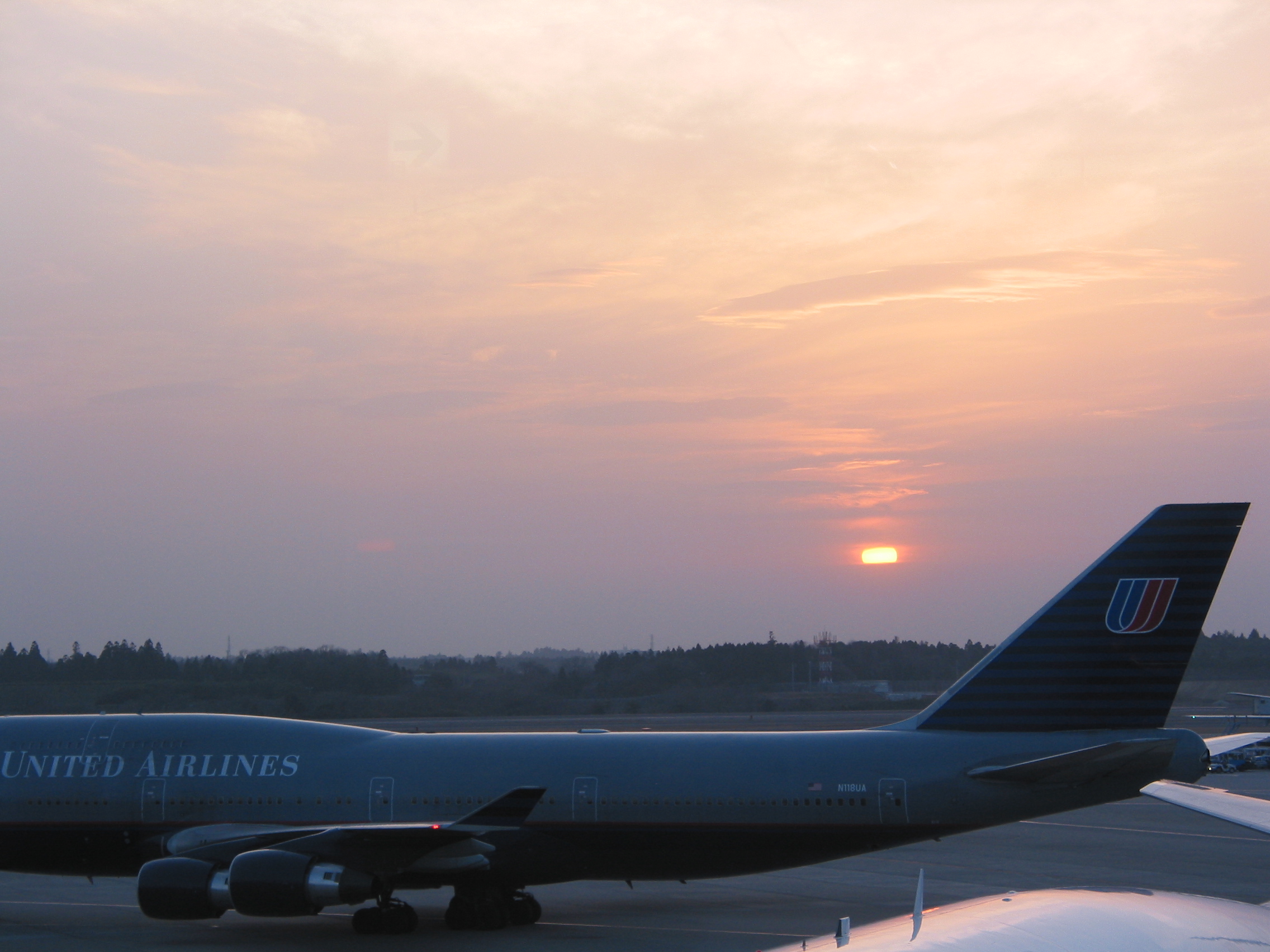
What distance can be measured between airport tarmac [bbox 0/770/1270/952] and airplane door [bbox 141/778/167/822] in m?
2.02

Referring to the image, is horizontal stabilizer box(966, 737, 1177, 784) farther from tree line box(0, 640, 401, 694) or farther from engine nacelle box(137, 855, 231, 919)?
tree line box(0, 640, 401, 694)

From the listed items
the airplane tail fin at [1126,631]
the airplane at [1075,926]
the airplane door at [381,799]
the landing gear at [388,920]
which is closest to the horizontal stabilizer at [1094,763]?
Answer: the airplane tail fin at [1126,631]

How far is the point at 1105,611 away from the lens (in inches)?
853

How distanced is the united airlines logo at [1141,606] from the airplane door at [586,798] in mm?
9443

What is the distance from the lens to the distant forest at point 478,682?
2517 inches

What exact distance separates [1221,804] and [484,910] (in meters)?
13.2

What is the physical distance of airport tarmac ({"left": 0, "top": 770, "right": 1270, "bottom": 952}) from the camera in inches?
829

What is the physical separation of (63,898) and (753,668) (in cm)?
8246

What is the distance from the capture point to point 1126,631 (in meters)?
21.6

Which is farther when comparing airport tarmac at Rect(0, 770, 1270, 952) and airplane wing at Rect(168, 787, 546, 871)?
airport tarmac at Rect(0, 770, 1270, 952)

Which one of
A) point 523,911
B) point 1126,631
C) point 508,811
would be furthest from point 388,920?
point 1126,631

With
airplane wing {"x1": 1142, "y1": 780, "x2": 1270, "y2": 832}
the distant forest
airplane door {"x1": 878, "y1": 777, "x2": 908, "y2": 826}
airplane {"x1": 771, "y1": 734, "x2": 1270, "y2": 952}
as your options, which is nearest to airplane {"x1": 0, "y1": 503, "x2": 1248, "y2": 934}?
airplane door {"x1": 878, "y1": 777, "x2": 908, "y2": 826}

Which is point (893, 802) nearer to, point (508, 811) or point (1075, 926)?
point (508, 811)

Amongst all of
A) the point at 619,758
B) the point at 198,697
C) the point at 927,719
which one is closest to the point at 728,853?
the point at 619,758
